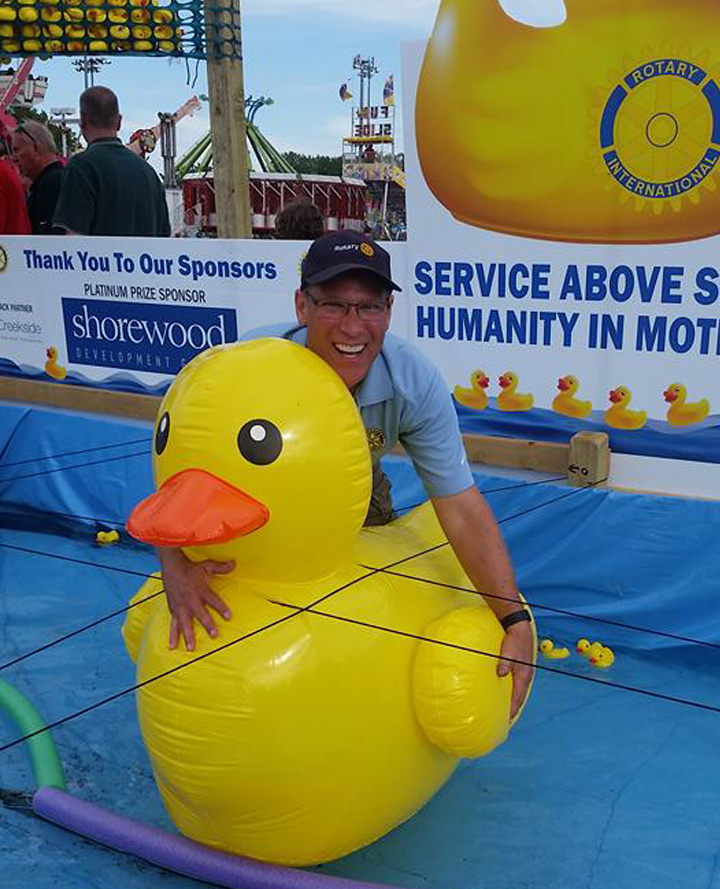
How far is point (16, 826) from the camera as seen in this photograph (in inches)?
92.3

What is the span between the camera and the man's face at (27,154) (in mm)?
5043

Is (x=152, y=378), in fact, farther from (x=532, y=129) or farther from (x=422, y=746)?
(x=422, y=746)

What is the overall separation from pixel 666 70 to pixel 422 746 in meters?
2.38

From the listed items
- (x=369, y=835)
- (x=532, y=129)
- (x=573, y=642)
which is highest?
(x=532, y=129)

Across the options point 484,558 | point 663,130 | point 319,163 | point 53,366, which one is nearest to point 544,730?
point 484,558

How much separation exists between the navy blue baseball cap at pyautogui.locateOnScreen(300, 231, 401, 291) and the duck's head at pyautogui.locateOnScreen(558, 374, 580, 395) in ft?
5.63

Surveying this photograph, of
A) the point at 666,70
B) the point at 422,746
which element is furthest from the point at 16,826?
the point at 666,70

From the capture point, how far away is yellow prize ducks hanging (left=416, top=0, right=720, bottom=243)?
3125 mm

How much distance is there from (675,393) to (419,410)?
164 cm

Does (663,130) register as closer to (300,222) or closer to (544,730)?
(300,222)

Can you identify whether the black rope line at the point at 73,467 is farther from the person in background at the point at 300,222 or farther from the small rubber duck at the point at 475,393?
the small rubber duck at the point at 475,393

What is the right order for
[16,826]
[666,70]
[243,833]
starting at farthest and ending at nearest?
[666,70]
[16,826]
[243,833]

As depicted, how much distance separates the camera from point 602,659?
3.23m

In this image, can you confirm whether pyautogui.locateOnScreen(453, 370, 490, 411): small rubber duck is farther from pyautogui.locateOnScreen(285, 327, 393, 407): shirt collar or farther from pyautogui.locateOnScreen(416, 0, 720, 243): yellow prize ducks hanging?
pyautogui.locateOnScreen(285, 327, 393, 407): shirt collar
